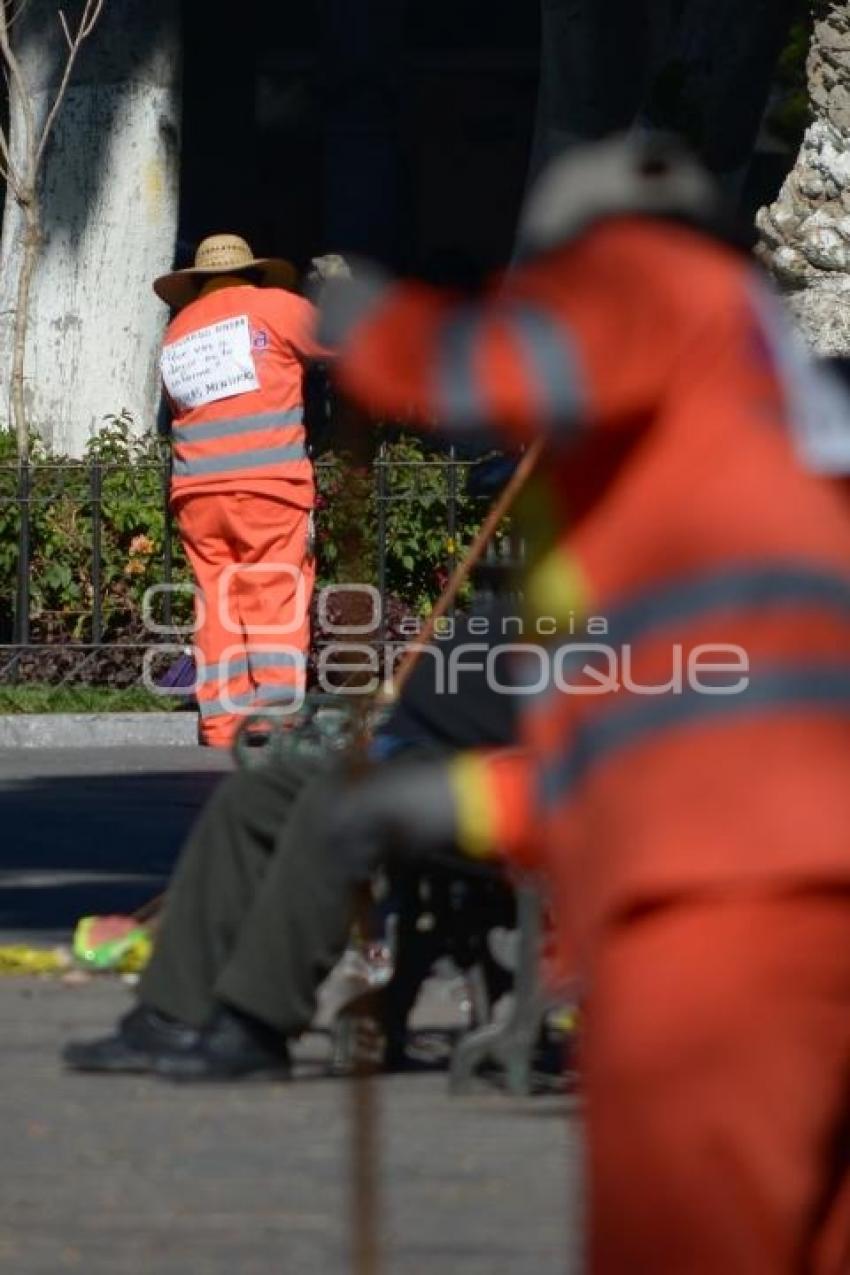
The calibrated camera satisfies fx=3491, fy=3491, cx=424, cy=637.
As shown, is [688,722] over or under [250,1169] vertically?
over

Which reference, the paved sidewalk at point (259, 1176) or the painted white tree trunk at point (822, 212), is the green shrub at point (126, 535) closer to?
the painted white tree trunk at point (822, 212)

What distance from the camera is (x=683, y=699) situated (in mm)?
2977

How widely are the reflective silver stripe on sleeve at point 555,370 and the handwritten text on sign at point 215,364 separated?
877 cm

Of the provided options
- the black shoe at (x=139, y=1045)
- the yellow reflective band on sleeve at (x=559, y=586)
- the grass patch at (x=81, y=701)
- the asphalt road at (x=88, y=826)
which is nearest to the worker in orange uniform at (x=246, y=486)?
the asphalt road at (x=88, y=826)

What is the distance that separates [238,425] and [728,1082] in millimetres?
9023

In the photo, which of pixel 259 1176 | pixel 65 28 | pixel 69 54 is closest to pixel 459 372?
pixel 259 1176

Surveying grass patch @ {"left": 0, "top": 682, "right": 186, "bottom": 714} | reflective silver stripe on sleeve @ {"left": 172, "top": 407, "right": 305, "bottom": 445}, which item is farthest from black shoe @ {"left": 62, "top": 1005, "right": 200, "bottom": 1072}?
grass patch @ {"left": 0, "top": 682, "right": 186, "bottom": 714}

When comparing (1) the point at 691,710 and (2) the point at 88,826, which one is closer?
(1) the point at 691,710

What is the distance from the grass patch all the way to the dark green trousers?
7.78m

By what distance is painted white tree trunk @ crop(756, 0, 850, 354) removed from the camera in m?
14.6

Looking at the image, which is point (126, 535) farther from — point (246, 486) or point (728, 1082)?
point (728, 1082)

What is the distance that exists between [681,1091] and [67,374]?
45.9 ft

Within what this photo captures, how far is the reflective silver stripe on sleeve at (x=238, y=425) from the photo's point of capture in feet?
38.5

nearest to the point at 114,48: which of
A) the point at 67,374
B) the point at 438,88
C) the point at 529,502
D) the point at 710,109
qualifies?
the point at 67,374
